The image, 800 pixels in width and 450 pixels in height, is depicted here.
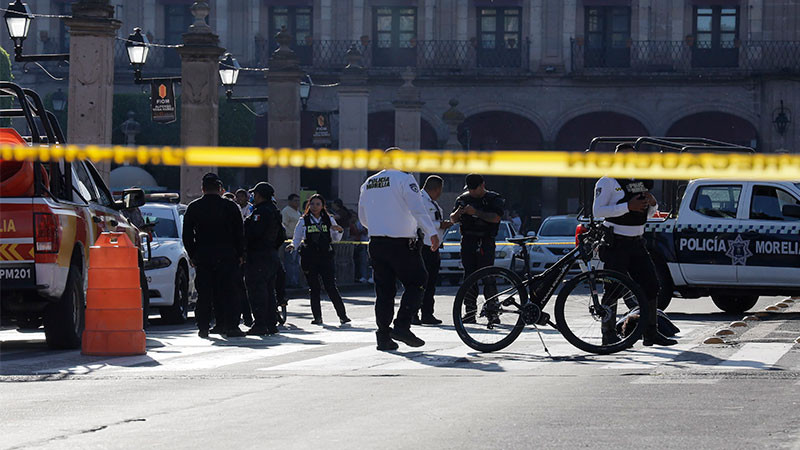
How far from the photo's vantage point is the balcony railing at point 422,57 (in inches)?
2288

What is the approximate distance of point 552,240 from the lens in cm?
3350

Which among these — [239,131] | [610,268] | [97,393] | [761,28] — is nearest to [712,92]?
[761,28]

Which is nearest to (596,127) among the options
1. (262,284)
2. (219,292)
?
(262,284)

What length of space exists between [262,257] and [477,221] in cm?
251

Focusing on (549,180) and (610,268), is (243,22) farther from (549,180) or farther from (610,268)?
(610,268)

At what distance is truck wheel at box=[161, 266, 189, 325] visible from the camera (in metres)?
19.5

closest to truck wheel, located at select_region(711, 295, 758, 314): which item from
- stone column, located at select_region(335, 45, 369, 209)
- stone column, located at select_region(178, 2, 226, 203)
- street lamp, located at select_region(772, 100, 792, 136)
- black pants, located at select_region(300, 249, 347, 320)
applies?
black pants, located at select_region(300, 249, 347, 320)

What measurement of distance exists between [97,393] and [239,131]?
46.1m

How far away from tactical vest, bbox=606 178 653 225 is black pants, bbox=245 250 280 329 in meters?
4.52

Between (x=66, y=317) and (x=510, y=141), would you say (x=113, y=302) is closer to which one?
(x=66, y=317)

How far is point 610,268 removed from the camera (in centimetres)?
1320

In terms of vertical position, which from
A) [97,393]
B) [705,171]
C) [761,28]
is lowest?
[97,393]

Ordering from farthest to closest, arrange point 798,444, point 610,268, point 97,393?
point 610,268, point 97,393, point 798,444

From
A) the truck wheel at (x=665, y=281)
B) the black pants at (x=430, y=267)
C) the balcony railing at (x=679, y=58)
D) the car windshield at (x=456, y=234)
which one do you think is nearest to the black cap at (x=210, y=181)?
the black pants at (x=430, y=267)
